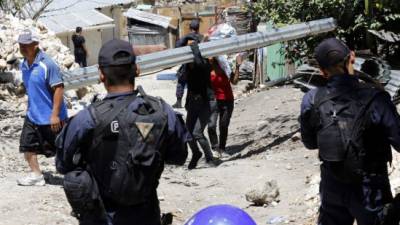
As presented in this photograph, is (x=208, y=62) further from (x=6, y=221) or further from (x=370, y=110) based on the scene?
(x=370, y=110)

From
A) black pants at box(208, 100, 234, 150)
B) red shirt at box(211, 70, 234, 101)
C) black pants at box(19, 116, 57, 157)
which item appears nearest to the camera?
black pants at box(19, 116, 57, 157)

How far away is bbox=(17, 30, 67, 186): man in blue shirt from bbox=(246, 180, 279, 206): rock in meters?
1.85

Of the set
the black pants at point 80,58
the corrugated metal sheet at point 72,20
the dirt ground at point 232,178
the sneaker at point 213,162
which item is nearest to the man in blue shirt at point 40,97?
the dirt ground at point 232,178

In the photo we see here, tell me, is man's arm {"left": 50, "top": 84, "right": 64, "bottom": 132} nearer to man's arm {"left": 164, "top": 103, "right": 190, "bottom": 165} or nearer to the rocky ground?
the rocky ground

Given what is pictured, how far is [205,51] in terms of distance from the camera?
8.16 metres

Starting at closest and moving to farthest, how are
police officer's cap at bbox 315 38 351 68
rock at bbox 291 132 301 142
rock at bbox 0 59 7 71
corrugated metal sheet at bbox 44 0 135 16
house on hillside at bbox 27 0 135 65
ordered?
police officer's cap at bbox 315 38 351 68, rock at bbox 291 132 301 142, rock at bbox 0 59 7 71, house on hillside at bbox 27 0 135 65, corrugated metal sheet at bbox 44 0 135 16

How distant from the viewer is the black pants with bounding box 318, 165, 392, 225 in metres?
3.84

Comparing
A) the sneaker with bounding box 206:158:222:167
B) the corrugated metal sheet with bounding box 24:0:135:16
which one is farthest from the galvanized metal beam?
the corrugated metal sheet with bounding box 24:0:135:16

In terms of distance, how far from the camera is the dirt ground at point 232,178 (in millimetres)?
6290

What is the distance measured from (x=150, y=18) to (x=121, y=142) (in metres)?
28.3

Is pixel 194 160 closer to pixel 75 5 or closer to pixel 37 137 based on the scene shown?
pixel 37 137

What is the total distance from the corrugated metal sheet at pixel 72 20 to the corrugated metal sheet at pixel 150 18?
2.55 m

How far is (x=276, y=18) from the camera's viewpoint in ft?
41.2

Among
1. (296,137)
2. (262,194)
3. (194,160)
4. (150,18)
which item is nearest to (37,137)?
(262,194)
